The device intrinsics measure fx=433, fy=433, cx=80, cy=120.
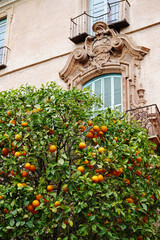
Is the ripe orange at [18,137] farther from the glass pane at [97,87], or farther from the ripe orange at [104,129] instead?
the glass pane at [97,87]

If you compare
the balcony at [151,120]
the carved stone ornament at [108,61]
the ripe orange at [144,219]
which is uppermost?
the carved stone ornament at [108,61]

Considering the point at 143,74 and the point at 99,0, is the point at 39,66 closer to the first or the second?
the point at 99,0

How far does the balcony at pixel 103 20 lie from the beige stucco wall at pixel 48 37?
25 centimetres

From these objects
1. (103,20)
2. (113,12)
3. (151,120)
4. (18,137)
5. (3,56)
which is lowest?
(18,137)

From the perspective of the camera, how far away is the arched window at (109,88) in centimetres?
1354

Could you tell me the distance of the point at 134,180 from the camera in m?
8.68

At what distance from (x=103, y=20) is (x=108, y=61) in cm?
207

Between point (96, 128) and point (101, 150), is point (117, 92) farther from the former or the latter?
point (101, 150)

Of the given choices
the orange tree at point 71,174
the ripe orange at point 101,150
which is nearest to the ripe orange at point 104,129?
the orange tree at point 71,174

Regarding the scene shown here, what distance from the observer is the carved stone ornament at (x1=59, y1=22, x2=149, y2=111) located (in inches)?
518

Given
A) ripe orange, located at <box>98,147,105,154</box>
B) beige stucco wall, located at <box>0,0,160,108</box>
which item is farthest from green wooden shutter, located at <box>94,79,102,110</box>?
ripe orange, located at <box>98,147,105,154</box>

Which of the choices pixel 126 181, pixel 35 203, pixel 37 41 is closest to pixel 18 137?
pixel 35 203

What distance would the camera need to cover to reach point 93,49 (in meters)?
14.2

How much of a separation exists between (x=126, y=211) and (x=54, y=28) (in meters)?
9.79
